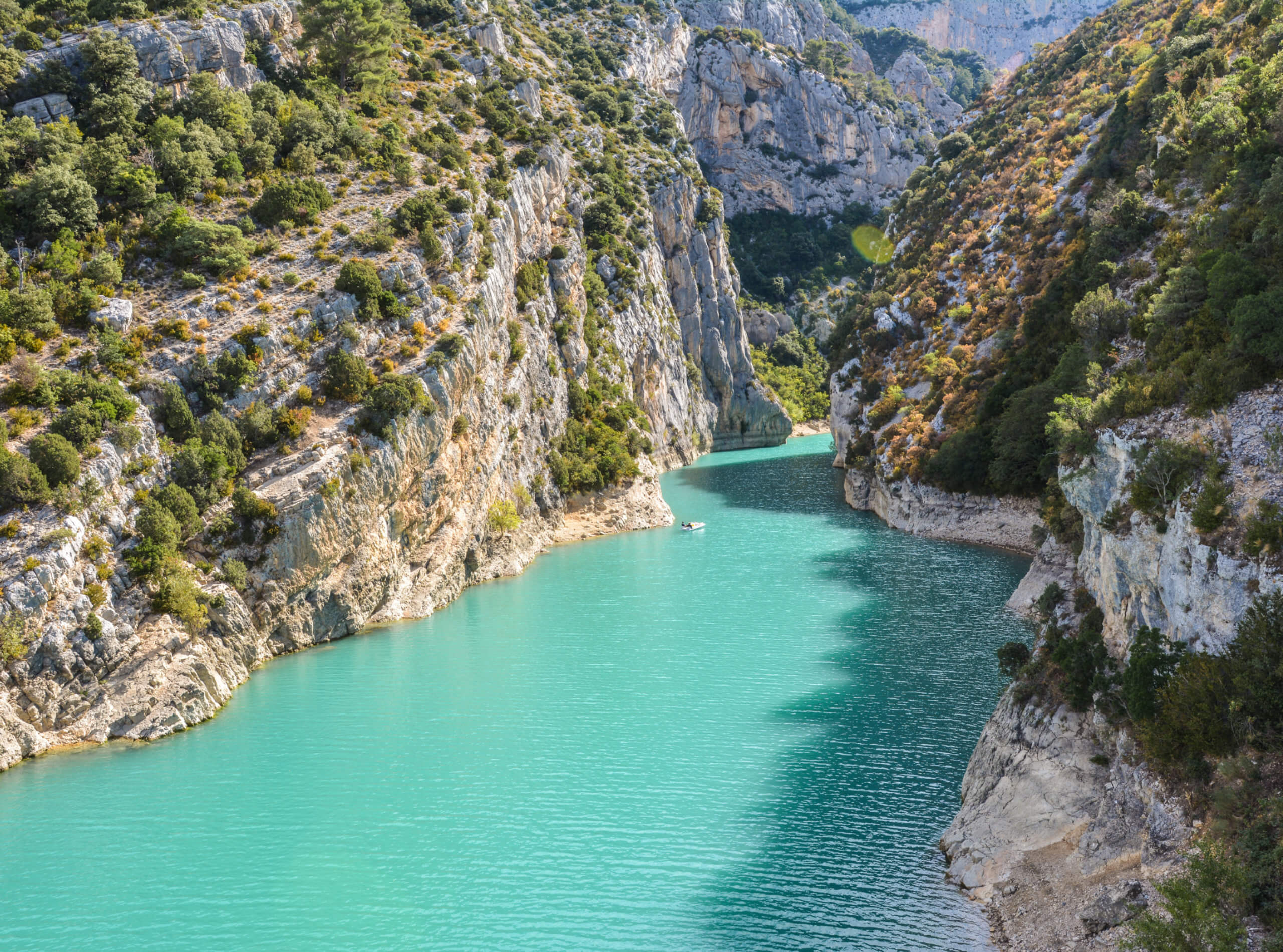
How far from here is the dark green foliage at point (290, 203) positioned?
166ft

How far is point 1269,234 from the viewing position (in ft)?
88.0

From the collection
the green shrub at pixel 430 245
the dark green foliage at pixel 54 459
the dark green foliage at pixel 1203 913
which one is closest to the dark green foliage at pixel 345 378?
the green shrub at pixel 430 245

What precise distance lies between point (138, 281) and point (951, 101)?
590 ft

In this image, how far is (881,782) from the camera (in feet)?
87.7

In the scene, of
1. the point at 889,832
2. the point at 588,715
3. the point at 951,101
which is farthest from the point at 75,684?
the point at 951,101

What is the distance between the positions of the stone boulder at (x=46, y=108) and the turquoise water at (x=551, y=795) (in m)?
35.1

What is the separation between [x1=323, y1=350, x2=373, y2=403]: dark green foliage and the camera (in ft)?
148

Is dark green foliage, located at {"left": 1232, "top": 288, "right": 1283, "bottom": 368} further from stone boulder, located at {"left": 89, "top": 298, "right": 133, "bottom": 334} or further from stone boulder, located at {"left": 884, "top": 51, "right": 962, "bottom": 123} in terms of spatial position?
stone boulder, located at {"left": 884, "top": 51, "right": 962, "bottom": 123}

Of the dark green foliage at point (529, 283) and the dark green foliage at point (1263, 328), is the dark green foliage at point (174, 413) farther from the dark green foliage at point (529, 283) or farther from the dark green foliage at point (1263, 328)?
the dark green foliage at point (1263, 328)

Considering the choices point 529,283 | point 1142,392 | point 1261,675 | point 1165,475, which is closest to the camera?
point 1261,675

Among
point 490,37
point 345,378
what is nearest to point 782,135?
point 490,37

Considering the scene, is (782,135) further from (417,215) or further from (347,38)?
(417,215)

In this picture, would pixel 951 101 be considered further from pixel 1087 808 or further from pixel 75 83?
pixel 1087 808

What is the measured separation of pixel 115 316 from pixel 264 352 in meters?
6.59
